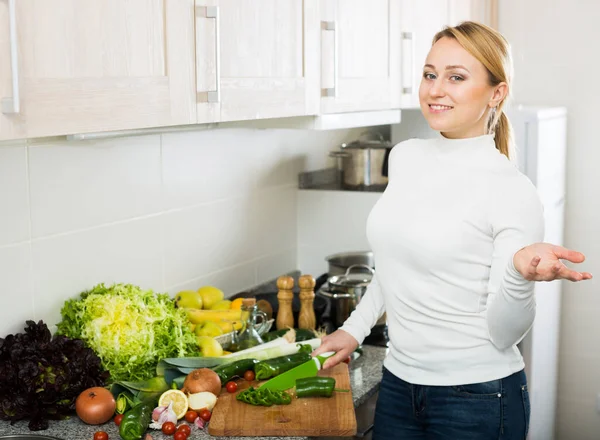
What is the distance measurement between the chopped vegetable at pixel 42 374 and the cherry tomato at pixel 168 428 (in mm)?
209

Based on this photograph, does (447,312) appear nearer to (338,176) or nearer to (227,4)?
(227,4)

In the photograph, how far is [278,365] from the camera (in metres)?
1.98

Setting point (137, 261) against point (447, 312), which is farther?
point (137, 261)

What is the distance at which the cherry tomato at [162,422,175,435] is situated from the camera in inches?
65.6

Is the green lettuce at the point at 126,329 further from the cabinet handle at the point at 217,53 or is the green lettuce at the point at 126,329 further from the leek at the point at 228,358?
the cabinet handle at the point at 217,53

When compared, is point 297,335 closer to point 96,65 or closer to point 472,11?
point 96,65

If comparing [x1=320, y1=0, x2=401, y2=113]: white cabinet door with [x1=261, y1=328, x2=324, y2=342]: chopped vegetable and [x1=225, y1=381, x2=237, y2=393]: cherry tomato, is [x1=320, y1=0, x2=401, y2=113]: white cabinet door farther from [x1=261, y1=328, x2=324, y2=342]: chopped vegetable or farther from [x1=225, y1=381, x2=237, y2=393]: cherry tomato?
[x1=225, y1=381, x2=237, y2=393]: cherry tomato

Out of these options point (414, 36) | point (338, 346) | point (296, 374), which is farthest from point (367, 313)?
point (414, 36)

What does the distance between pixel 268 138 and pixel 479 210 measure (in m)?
1.34

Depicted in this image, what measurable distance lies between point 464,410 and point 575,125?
234 centimetres

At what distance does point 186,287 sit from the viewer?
2459 millimetres

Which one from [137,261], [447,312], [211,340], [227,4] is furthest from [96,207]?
[447,312]

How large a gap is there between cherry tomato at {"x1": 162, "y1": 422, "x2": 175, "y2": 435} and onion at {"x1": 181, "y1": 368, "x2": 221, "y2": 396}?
0.44 feet

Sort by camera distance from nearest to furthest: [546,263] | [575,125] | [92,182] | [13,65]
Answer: [13,65] < [546,263] < [92,182] < [575,125]
